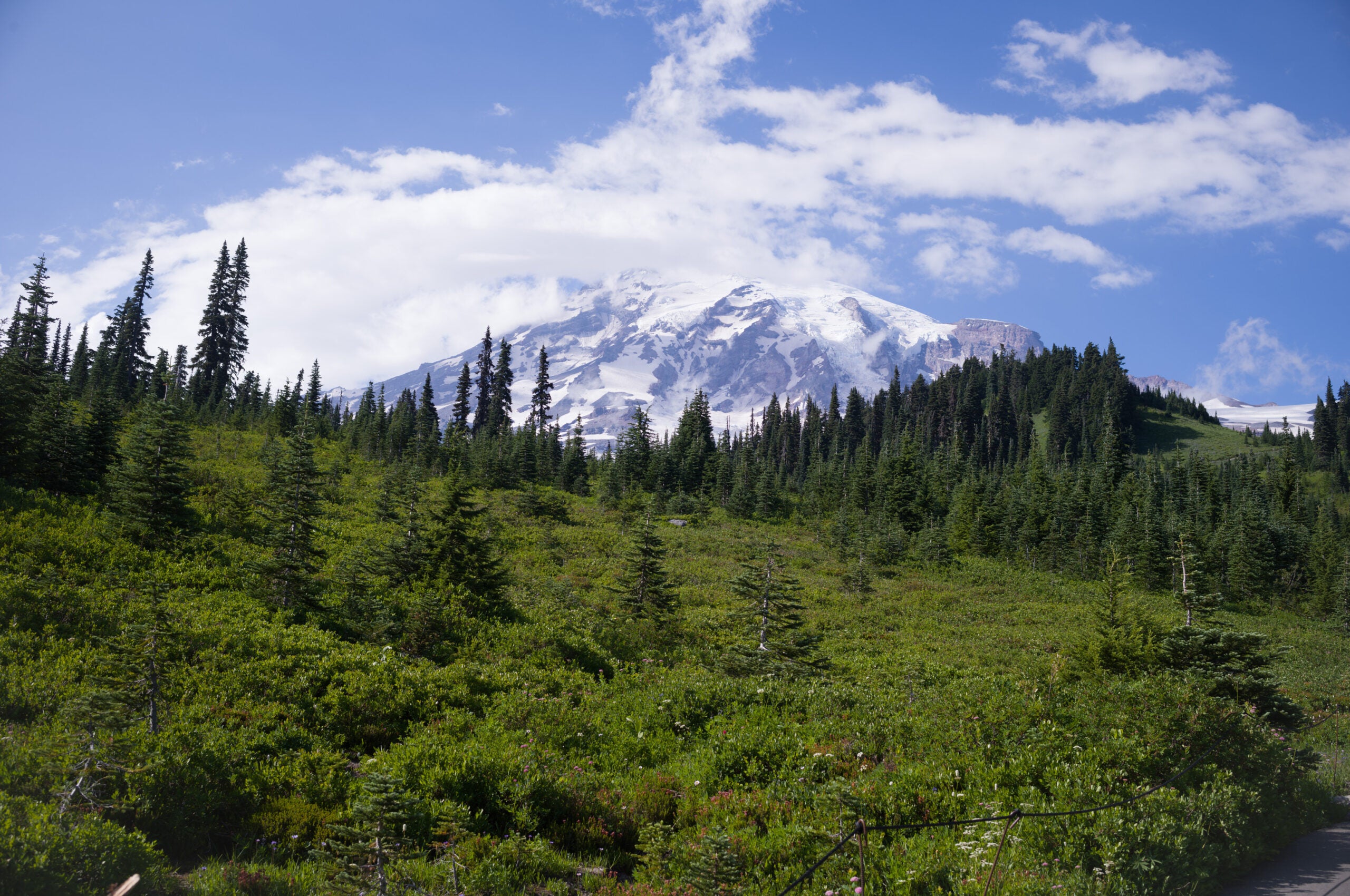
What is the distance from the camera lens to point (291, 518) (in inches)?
690

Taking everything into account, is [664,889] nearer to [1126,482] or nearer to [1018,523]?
[1018,523]

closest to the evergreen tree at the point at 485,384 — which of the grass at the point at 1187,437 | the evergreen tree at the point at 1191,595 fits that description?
the evergreen tree at the point at 1191,595

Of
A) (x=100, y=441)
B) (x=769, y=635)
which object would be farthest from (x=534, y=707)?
(x=100, y=441)

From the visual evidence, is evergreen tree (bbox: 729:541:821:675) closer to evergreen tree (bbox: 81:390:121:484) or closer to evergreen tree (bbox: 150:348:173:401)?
evergreen tree (bbox: 81:390:121:484)

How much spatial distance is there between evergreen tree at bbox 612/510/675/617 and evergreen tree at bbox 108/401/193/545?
13.7 metres

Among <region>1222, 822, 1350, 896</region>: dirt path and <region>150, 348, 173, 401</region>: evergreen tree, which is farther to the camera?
<region>150, 348, 173, 401</region>: evergreen tree

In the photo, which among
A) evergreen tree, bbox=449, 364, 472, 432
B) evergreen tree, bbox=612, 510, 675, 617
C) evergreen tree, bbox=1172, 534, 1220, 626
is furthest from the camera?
evergreen tree, bbox=449, 364, 472, 432

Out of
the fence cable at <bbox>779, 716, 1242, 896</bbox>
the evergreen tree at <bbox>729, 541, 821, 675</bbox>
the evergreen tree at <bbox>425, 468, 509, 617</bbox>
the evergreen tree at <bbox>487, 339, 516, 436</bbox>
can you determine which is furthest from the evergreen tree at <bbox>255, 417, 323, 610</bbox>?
the evergreen tree at <bbox>487, 339, 516, 436</bbox>

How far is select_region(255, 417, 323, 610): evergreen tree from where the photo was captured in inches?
652

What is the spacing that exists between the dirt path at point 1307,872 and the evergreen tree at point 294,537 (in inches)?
720

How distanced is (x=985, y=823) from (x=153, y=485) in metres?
21.6

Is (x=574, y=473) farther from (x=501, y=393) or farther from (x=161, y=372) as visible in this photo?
(x=161, y=372)

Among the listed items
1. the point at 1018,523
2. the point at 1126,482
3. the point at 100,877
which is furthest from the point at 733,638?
the point at 1126,482

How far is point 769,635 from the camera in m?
19.9
